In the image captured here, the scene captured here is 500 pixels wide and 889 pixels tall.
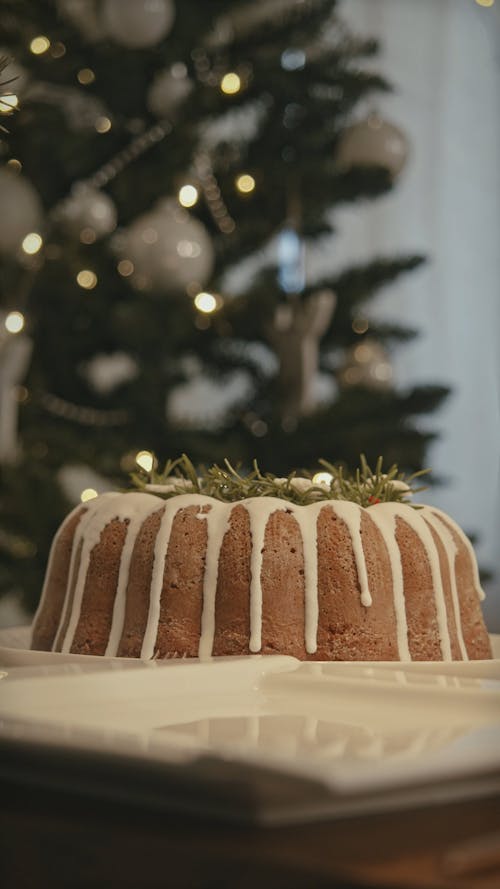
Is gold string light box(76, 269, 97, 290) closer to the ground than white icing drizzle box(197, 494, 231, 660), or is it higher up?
higher up

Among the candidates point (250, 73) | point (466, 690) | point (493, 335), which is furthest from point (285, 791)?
point (493, 335)

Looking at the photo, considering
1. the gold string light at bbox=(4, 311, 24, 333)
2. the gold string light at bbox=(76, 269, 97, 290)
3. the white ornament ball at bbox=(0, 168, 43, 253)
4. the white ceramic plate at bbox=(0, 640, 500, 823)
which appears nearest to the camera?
the white ceramic plate at bbox=(0, 640, 500, 823)

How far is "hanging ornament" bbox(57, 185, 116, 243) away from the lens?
2100mm

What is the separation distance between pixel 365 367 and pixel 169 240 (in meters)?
0.81

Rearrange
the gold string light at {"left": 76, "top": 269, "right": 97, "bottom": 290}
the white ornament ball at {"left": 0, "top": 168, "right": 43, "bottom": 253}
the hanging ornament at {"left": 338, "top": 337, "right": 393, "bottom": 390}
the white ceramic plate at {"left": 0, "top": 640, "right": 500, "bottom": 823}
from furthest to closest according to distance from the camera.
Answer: the hanging ornament at {"left": 338, "top": 337, "right": 393, "bottom": 390} < the gold string light at {"left": 76, "top": 269, "right": 97, "bottom": 290} < the white ornament ball at {"left": 0, "top": 168, "right": 43, "bottom": 253} < the white ceramic plate at {"left": 0, "top": 640, "right": 500, "bottom": 823}

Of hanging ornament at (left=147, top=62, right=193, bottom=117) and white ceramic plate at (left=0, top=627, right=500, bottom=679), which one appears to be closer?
white ceramic plate at (left=0, top=627, right=500, bottom=679)

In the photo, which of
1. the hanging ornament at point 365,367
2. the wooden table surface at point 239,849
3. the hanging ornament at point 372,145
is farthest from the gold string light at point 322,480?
the hanging ornament at point 365,367

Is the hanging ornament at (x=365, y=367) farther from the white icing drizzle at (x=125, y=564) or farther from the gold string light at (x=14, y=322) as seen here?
the white icing drizzle at (x=125, y=564)

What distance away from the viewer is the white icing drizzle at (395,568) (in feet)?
3.37

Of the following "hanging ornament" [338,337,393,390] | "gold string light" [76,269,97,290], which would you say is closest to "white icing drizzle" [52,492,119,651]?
"gold string light" [76,269,97,290]

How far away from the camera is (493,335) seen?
3635mm

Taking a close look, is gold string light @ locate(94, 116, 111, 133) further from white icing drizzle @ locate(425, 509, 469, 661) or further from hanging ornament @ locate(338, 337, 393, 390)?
white icing drizzle @ locate(425, 509, 469, 661)

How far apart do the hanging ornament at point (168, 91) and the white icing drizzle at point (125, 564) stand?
4.36 ft

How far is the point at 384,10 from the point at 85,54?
1729mm
